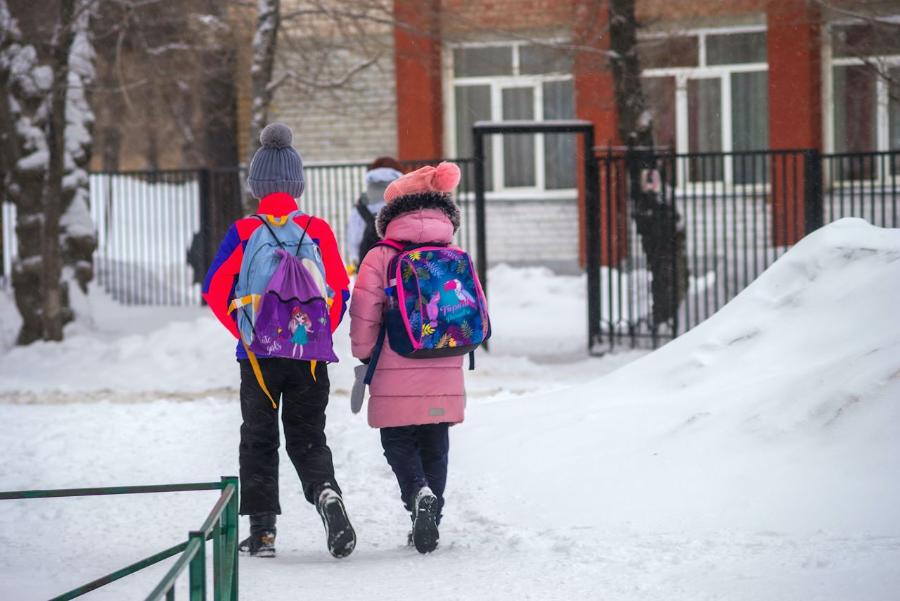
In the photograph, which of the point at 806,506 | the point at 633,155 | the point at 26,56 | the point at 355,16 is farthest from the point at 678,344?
the point at 26,56

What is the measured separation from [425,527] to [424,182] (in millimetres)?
1462

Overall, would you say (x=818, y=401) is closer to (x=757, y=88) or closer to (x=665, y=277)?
(x=665, y=277)

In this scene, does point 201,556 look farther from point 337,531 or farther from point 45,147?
point 45,147

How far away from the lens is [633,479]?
20.9 feet

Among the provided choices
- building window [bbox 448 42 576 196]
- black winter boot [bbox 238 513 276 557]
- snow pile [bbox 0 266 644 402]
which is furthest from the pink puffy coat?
building window [bbox 448 42 576 196]

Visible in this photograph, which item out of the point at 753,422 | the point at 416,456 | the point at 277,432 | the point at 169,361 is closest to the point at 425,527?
the point at 416,456

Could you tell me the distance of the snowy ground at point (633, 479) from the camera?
504 cm

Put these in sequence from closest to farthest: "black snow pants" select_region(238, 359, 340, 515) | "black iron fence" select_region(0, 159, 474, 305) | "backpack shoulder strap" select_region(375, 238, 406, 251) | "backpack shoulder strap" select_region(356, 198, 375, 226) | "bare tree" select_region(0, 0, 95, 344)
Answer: "black snow pants" select_region(238, 359, 340, 515), "backpack shoulder strap" select_region(375, 238, 406, 251), "backpack shoulder strap" select_region(356, 198, 375, 226), "bare tree" select_region(0, 0, 95, 344), "black iron fence" select_region(0, 159, 474, 305)

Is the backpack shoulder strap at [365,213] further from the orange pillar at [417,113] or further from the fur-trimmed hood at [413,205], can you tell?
the orange pillar at [417,113]

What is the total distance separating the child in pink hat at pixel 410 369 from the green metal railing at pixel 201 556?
1628 millimetres

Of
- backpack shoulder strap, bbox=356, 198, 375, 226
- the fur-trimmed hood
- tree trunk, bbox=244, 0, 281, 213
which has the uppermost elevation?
tree trunk, bbox=244, 0, 281, 213

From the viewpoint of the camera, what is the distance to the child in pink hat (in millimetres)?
5598

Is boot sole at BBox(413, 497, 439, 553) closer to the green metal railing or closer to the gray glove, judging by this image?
the gray glove

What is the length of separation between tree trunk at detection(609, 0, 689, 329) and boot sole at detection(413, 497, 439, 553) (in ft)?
26.0
